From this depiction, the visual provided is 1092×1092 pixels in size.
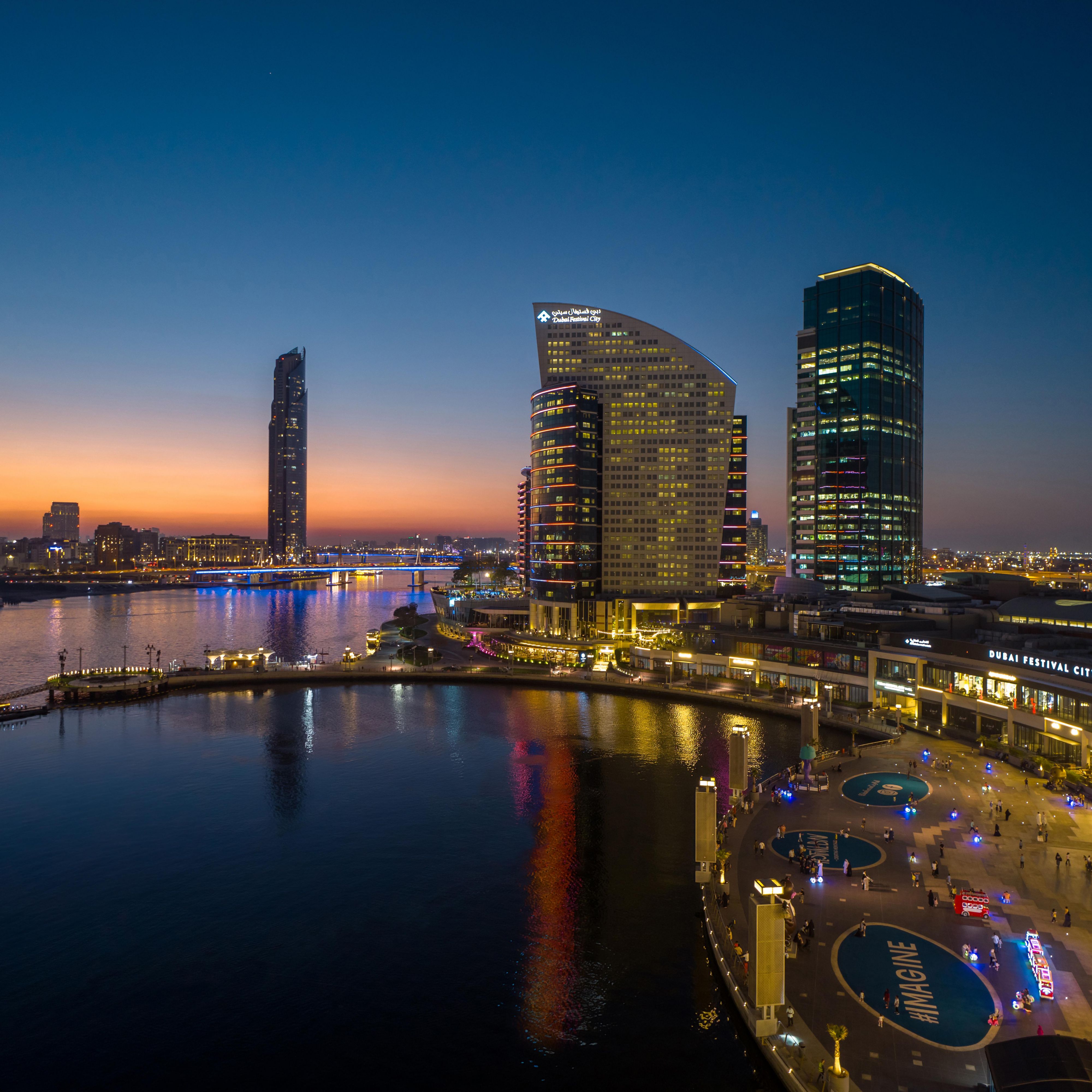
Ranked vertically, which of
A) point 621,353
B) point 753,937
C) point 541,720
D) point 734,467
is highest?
point 621,353

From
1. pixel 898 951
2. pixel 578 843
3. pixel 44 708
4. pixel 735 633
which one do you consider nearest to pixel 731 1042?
pixel 898 951

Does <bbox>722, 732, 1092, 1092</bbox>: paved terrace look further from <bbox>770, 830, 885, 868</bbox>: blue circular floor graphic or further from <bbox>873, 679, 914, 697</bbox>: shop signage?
<bbox>873, 679, 914, 697</bbox>: shop signage

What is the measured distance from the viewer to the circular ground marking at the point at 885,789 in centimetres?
4156

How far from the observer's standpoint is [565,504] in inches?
4865

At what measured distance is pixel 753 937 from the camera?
73.0 ft

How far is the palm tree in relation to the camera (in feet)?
61.0

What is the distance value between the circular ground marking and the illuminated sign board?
109051 millimetres

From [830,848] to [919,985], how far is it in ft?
38.1

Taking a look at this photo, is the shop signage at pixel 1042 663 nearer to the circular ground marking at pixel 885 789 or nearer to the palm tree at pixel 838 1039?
the circular ground marking at pixel 885 789

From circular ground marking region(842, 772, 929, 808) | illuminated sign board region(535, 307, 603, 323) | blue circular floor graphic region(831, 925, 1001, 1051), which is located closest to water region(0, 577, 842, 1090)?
blue circular floor graphic region(831, 925, 1001, 1051)

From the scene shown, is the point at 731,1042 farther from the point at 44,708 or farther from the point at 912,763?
the point at 44,708

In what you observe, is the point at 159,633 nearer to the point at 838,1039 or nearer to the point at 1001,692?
the point at 1001,692

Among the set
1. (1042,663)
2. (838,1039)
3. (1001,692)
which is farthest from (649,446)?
(838,1039)

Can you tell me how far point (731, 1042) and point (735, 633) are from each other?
63958mm
